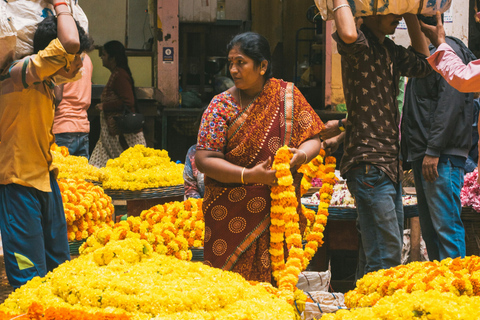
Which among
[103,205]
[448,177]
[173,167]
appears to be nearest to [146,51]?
[173,167]

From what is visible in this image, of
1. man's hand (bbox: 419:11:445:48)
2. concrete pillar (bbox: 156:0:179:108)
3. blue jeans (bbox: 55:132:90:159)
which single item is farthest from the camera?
concrete pillar (bbox: 156:0:179:108)

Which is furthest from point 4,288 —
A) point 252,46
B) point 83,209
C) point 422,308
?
point 422,308

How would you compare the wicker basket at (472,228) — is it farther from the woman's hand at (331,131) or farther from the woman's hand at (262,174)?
the woman's hand at (262,174)

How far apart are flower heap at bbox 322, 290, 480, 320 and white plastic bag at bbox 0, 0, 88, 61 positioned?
2.22 meters

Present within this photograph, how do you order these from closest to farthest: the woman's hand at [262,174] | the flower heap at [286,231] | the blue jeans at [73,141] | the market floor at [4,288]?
the flower heap at [286,231], the woman's hand at [262,174], the market floor at [4,288], the blue jeans at [73,141]

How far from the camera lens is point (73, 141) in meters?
6.72

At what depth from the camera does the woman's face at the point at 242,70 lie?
10.4 feet

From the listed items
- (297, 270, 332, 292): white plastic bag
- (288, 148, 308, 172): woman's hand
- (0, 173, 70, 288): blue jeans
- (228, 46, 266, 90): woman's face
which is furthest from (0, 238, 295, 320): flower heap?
(297, 270, 332, 292): white plastic bag

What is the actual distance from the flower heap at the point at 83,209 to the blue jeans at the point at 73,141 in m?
1.67

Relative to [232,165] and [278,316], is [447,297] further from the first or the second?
[232,165]

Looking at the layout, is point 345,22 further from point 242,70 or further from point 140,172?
point 140,172

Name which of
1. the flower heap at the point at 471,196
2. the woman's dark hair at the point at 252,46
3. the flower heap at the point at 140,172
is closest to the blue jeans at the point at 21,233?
the woman's dark hair at the point at 252,46

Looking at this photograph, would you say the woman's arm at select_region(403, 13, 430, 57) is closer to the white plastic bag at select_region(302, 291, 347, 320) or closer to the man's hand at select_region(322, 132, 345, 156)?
the man's hand at select_region(322, 132, 345, 156)

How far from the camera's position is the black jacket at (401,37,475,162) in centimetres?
439
